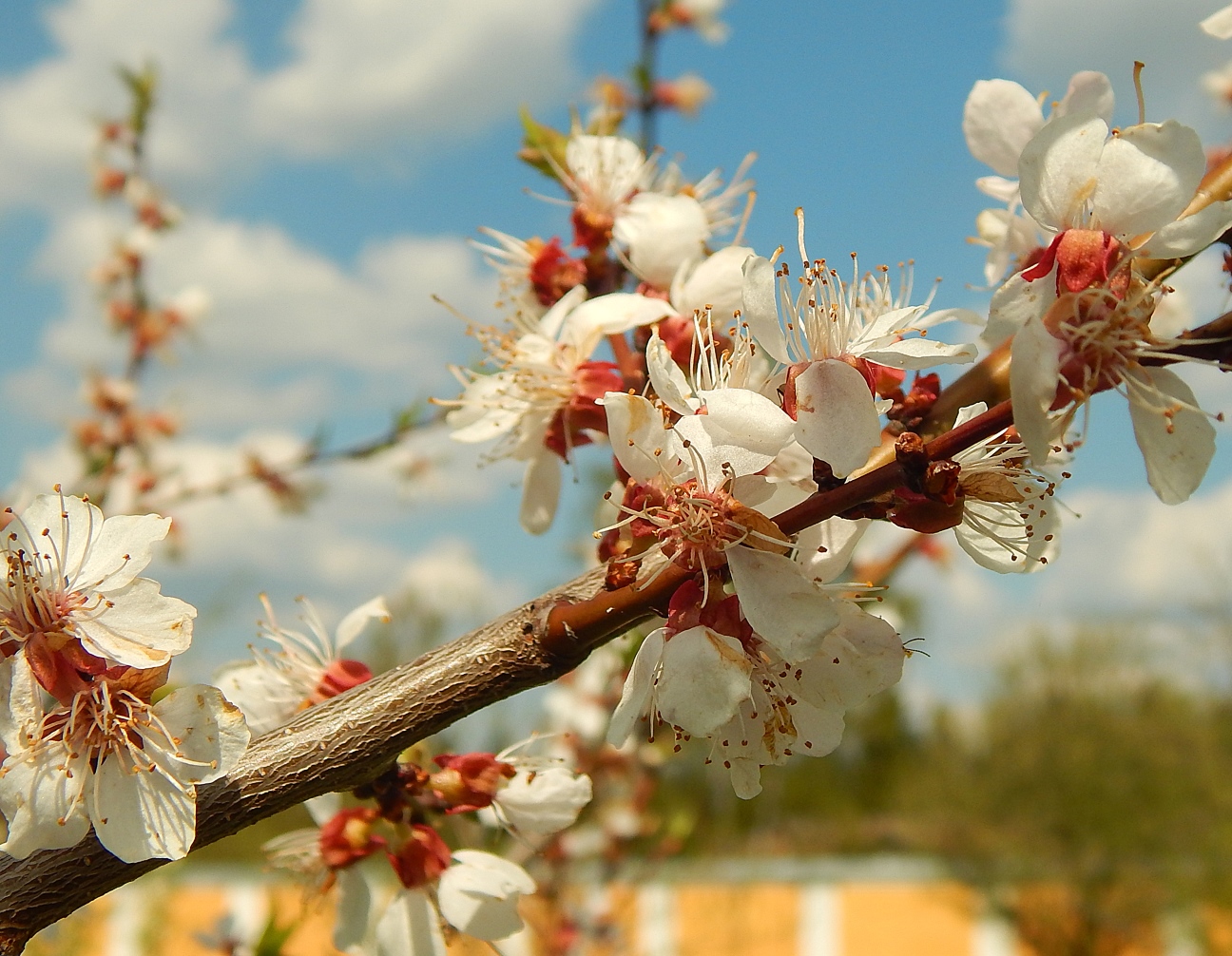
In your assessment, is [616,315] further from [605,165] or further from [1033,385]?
[1033,385]

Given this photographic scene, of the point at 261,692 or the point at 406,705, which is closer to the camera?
the point at 406,705

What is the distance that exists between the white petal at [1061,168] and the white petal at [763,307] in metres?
0.20

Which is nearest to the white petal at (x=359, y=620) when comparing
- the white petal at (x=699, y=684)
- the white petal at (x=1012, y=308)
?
the white petal at (x=699, y=684)

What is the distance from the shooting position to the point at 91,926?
284 cm

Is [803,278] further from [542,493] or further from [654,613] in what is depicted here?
[542,493]

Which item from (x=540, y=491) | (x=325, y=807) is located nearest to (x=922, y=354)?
(x=540, y=491)

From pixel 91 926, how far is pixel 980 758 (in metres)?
13.9

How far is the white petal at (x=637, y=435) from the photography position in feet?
2.58

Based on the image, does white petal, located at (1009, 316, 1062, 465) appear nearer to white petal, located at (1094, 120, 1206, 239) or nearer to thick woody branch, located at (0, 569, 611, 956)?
white petal, located at (1094, 120, 1206, 239)

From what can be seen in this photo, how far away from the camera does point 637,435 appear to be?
80cm

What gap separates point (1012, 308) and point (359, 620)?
76cm

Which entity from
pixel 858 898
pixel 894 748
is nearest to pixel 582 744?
pixel 858 898

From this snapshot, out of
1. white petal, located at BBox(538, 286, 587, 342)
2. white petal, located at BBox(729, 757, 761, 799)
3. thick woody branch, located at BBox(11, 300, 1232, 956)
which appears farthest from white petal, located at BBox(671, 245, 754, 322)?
white petal, located at BBox(729, 757, 761, 799)

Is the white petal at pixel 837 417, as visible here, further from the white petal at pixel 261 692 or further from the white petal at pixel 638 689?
the white petal at pixel 261 692
